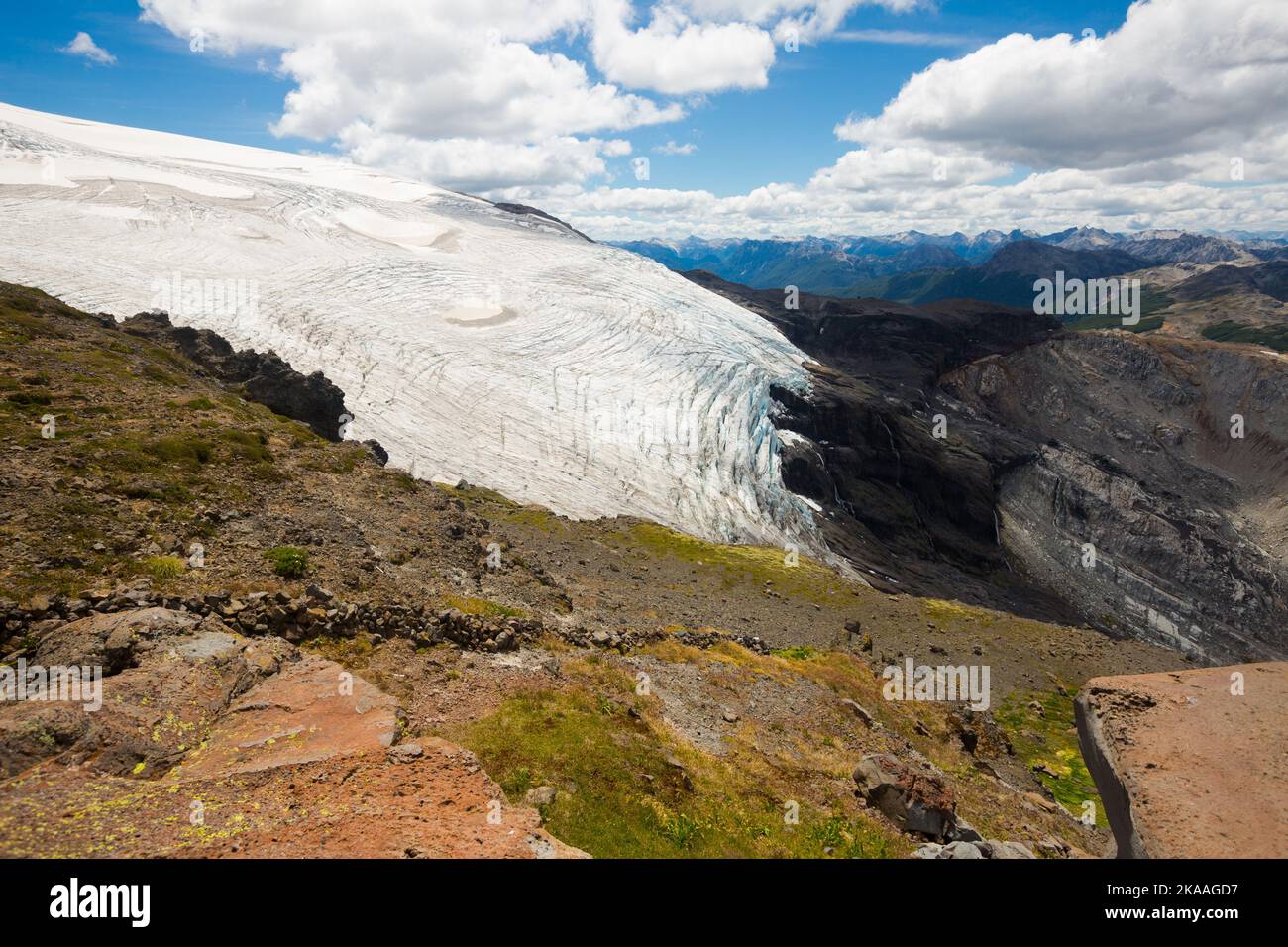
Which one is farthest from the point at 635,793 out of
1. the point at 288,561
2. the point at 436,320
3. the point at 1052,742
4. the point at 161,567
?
the point at 436,320

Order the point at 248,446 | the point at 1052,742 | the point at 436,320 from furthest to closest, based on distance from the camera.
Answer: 1. the point at 436,320
2. the point at 1052,742
3. the point at 248,446

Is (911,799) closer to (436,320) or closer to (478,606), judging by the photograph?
(478,606)

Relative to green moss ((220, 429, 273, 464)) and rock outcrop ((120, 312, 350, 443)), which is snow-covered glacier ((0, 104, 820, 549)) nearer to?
rock outcrop ((120, 312, 350, 443))

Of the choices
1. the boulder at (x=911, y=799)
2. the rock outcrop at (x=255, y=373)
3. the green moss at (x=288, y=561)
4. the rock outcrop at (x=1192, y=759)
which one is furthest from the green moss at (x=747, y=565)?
the rock outcrop at (x=1192, y=759)

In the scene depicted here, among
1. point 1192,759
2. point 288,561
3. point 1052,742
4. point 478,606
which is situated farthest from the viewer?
point 1052,742

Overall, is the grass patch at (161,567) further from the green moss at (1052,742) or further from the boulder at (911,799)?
the green moss at (1052,742)
